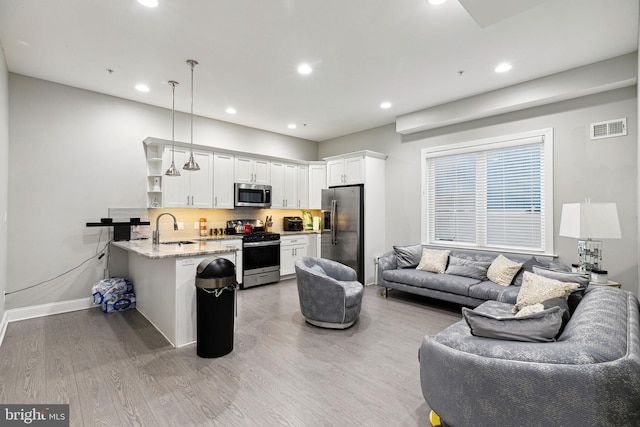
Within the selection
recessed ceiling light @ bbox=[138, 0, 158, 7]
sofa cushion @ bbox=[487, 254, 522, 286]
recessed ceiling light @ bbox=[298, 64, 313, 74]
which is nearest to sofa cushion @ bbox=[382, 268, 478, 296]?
sofa cushion @ bbox=[487, 254, 522, 286]

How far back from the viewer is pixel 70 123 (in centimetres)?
427

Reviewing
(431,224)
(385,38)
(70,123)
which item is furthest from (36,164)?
(431,224)

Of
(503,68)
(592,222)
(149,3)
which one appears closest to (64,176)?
(149,3)

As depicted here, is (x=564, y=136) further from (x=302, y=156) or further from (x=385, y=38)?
(x=302, y=156)

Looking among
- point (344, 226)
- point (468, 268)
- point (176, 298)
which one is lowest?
point (176, 298)

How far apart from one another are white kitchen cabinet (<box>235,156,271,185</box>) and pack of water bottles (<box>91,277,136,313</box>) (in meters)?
2.51

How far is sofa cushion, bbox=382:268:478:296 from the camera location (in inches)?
158

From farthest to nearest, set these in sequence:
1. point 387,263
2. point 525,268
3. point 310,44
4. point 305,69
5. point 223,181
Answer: point 223,181
point 387,263
point 525,268
point 305,69
point 310,44

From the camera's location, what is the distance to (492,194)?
472 centimetres

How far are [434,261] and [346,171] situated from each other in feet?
7.98

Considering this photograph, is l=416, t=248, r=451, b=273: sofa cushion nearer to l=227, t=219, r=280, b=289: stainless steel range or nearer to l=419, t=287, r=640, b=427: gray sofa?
l=227, t=219, r=280, b=289: stainless steel range

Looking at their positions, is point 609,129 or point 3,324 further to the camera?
point 609,129

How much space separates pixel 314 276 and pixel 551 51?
3585mm

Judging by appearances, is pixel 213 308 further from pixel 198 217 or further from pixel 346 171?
pixel 346 171
